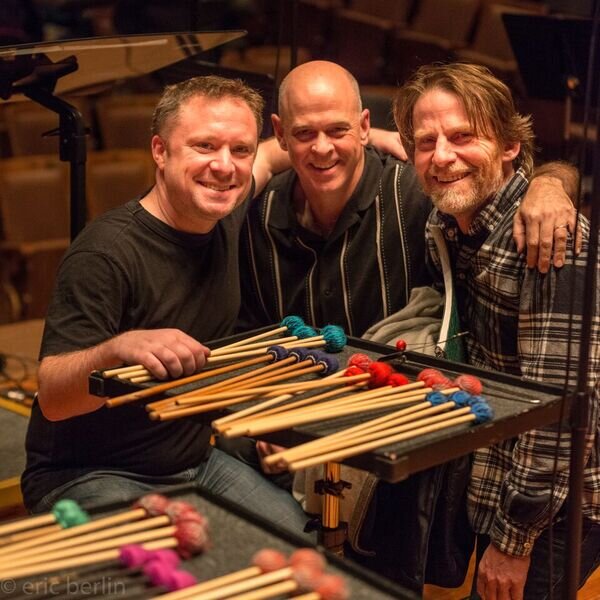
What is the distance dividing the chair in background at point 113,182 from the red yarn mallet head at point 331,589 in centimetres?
415

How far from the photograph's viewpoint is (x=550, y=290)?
235 cm

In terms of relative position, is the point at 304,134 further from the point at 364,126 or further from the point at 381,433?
the point at 381,433

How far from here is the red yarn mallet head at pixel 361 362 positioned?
7.00 ft

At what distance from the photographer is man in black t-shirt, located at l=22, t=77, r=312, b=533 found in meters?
2.47

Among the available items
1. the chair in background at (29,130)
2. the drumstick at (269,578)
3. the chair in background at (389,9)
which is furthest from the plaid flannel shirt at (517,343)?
the chair in background at (389,9)

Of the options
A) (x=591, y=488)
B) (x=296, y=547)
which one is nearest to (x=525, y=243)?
(x=591, y=488)

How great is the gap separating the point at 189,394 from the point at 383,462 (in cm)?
43

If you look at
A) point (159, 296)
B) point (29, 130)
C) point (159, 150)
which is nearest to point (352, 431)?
point (159, 296)

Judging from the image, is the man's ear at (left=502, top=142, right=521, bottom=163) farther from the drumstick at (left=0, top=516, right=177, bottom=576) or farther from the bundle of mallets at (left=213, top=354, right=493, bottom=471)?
the drumstick at (left=0, top=516, right=177, bottom=576)

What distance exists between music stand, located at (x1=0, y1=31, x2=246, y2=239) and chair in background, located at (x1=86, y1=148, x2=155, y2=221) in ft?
6.78

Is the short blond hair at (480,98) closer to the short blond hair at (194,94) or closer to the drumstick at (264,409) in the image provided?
the short blond hair at (194,94)

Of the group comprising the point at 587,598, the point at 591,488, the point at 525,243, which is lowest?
the point at 587,598

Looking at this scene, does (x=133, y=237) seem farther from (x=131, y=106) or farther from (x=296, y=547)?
(x=131, y=106)

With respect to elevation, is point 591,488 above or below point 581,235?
below
